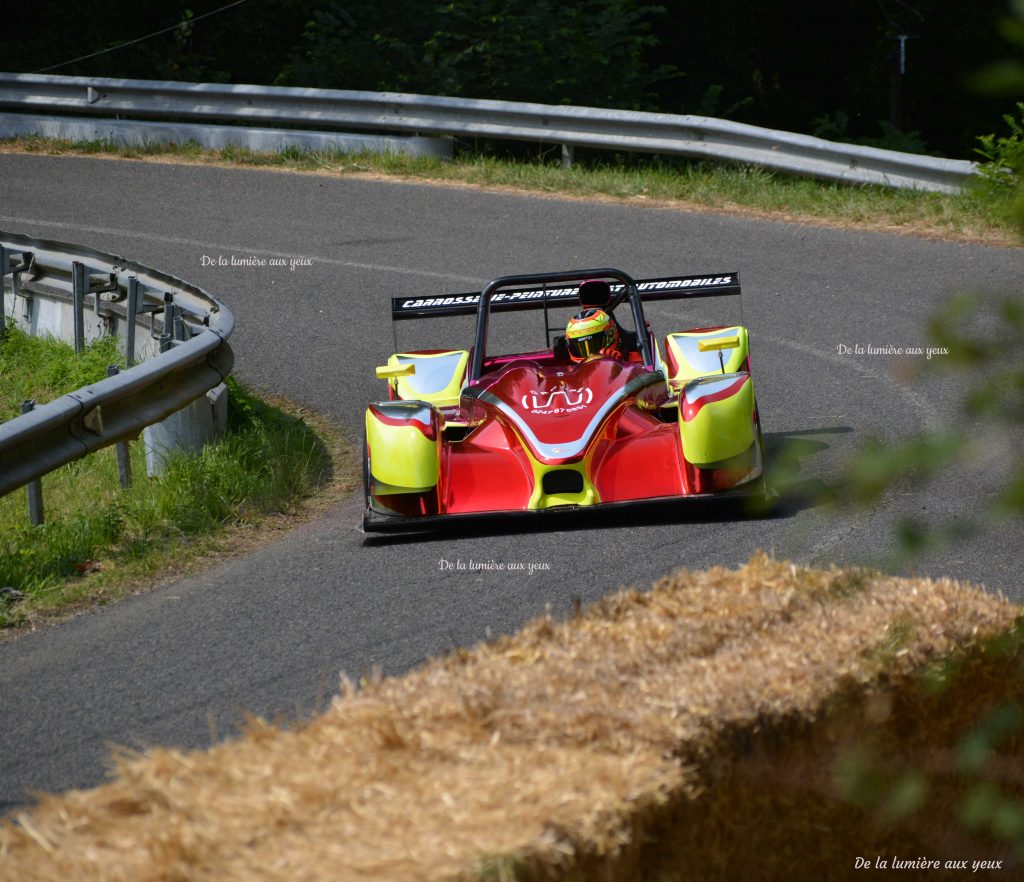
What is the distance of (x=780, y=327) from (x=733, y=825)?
25.8ft

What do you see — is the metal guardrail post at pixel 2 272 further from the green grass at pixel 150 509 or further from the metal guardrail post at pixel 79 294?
the green grass at pixel 150 509

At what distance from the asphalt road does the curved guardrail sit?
0.86m

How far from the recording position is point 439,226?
1384 cm

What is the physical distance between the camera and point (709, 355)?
26.3 ft

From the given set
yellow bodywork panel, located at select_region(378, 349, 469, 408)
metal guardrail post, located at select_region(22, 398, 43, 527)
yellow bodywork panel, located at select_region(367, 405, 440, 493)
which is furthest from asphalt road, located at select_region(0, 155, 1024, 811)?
metal guardrail post, located at select_region(22, 398, 43, 527)

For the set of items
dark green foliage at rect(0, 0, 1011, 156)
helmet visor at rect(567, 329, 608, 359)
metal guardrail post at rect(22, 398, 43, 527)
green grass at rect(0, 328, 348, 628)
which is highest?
dark green foliage at rect(0, 0, 1011, 156)

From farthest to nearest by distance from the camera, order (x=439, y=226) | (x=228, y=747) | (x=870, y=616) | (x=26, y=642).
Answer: (x=439, y=226) → (x=26, y=642) → (x=870, y=616) → (x=228, y=747)

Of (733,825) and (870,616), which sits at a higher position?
(870,616)

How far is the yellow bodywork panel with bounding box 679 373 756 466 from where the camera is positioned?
21.9 feet

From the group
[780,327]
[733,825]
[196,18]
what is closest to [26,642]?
[733,825]

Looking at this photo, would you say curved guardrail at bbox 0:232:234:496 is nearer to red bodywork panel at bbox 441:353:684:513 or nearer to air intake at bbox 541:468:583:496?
red bodywork panel at bbox 441:353:684:513

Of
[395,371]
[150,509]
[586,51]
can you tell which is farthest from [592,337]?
[586,51]

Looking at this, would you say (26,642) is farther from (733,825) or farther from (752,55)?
(752,55)

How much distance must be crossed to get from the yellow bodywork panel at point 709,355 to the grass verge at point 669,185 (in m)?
3.87
